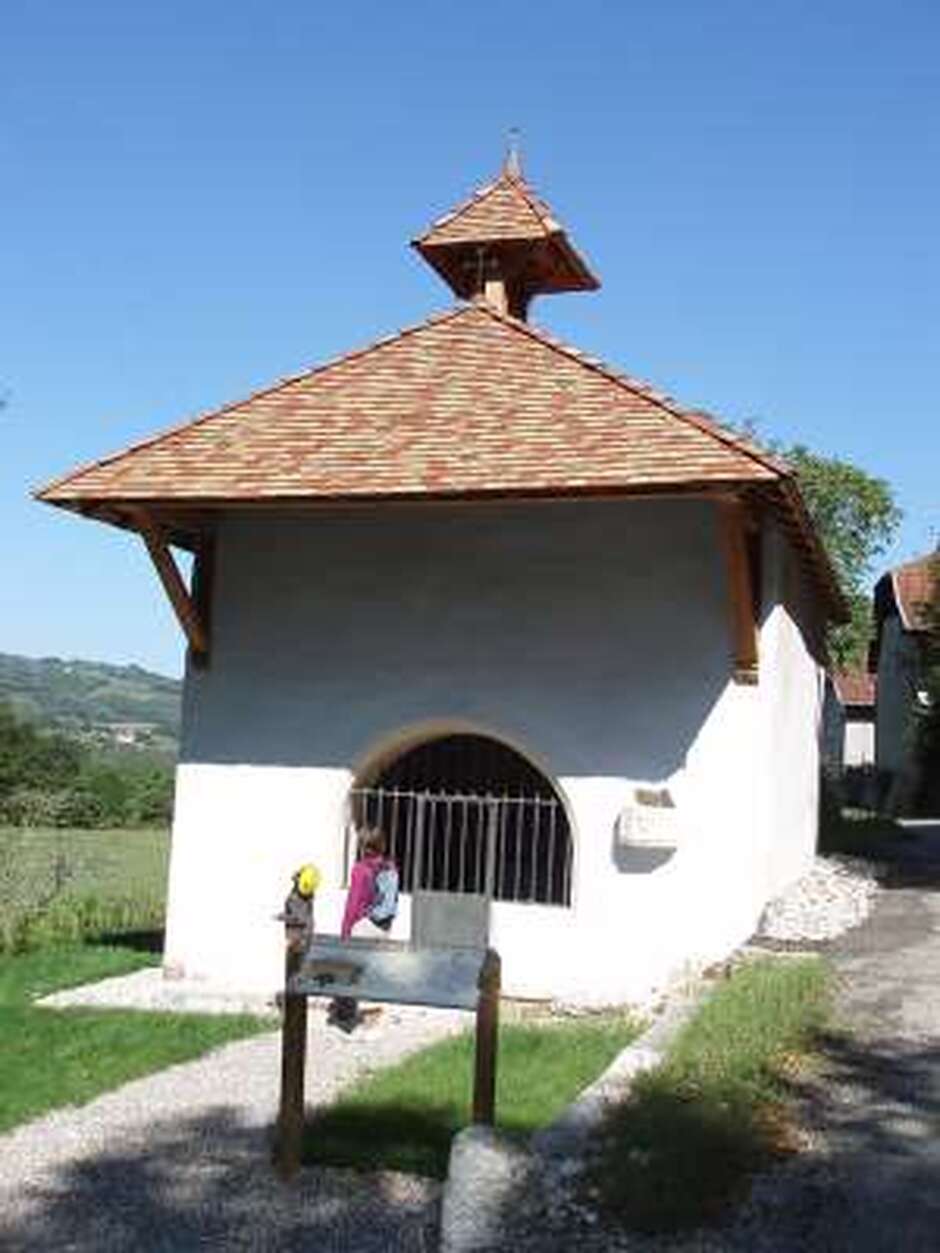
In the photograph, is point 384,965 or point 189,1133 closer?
point 384,965

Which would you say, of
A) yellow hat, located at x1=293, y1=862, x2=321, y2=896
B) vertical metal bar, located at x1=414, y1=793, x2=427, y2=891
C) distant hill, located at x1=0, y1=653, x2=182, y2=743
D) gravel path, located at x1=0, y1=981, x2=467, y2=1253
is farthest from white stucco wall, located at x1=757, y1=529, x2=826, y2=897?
distant hill, located at x1=0, y1=653, x2=182, y2=743

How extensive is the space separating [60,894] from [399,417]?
8364mm

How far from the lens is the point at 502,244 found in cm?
1616

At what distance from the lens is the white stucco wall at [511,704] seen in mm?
12891

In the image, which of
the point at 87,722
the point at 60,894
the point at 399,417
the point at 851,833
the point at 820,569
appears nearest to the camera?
the point at 399,417

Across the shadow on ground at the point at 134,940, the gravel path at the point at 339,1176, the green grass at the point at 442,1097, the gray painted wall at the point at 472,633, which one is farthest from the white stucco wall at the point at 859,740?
the green grass at the point at 442,1097

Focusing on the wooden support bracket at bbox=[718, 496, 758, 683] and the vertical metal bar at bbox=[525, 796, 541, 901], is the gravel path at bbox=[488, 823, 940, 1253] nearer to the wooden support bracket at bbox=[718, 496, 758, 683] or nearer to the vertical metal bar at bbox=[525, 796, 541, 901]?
the wooden support bracket at bbox=[718, 496, 758, 683]

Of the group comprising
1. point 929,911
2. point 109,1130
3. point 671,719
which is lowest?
point 109,1130

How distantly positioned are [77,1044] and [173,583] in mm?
4268

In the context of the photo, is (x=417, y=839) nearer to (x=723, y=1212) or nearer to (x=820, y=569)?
(x=820, y=569)

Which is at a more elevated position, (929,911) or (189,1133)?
(929,911)

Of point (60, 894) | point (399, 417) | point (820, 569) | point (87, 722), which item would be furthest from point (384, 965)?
point (87, 722)

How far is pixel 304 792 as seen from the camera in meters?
14.0

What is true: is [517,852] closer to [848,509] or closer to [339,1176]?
[339,1176]
